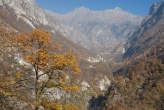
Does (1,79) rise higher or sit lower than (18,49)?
lower

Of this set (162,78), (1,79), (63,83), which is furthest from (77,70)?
(162,78)

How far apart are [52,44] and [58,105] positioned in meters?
6.37

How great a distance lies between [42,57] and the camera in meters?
15.7

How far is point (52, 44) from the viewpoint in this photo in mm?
18109

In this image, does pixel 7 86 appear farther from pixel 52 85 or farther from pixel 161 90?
pixel 161 90

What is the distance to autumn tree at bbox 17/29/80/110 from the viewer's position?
15.6 meters

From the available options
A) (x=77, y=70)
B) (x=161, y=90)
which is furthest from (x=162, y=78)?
(x=77, y=70)

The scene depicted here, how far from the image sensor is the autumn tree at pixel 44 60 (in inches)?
614

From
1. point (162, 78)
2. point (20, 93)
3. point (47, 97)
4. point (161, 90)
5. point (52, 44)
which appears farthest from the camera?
point (162, 78)

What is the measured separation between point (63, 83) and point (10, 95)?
512 centimetres

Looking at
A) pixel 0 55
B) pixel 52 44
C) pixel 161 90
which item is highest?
pixel 52 44

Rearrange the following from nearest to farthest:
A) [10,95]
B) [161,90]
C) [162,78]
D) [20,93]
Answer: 1. [10,95]
2. [20,93]
3. [161,90]
4. [162,78]

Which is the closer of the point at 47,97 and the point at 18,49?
the point at 18,49

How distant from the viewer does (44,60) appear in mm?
15984
